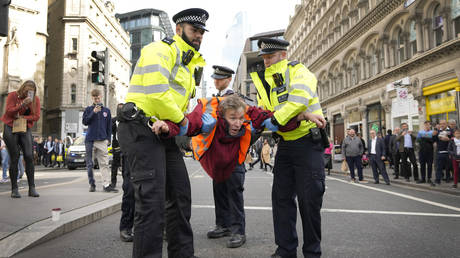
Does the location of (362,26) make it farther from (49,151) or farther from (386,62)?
(49,151)

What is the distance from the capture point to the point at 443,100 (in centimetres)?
1558

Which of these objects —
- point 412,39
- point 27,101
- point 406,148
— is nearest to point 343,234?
point 27,101

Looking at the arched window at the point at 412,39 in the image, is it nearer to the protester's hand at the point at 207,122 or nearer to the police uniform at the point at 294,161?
the police uniform at the point at 294,161

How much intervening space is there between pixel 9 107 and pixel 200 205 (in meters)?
3.72

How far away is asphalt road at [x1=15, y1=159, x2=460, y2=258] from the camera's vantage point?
10.6ft

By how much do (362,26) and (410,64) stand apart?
6813 millimetres

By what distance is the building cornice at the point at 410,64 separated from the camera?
1496 centimetres

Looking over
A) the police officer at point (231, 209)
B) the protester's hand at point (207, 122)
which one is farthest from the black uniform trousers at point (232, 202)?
the protester's hand at point (207, 122)

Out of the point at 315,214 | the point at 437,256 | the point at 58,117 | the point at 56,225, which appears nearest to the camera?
the point at 315,214

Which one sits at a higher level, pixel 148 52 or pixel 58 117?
pixel 58 117

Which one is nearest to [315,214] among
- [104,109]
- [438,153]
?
[104,109]

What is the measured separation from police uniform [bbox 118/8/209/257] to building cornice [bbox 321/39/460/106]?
1586cm

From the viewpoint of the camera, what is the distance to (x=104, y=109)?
670 cm

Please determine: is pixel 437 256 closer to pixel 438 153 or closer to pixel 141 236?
pixel 141 236
